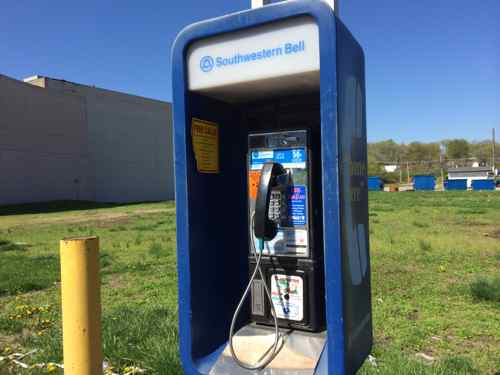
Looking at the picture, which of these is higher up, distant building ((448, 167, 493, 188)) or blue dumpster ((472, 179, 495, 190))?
distant building ((448, 167, 493, 188))

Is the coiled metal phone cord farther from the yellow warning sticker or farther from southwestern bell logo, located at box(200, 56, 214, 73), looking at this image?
southwestern bell logo, located at box(200, 56, 214, 73)

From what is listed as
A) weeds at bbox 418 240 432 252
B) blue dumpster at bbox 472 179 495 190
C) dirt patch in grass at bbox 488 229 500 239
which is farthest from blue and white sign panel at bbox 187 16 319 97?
blue dumpster at bbox 472 179 495 190

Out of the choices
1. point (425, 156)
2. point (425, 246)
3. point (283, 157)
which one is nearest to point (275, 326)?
point (283, 157)

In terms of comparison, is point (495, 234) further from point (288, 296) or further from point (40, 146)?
point (40, 146)

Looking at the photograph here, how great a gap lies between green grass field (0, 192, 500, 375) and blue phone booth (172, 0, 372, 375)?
0.77m

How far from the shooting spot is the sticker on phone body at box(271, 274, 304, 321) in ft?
7.25

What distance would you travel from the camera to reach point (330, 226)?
1749 millimetres

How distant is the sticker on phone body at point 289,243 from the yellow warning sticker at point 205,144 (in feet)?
1.57

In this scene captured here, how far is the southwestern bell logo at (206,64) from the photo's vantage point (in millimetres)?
2069

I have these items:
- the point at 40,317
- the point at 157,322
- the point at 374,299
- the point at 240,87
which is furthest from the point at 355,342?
the point at 40,317

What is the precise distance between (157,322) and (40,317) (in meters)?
1.36

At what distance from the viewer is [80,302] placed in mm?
1757

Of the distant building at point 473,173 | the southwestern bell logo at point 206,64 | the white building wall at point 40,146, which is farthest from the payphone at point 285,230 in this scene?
the distant building at point 473,173

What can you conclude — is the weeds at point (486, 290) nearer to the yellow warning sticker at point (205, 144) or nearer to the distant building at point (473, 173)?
the yellow warning sticker at point (205, 144)
